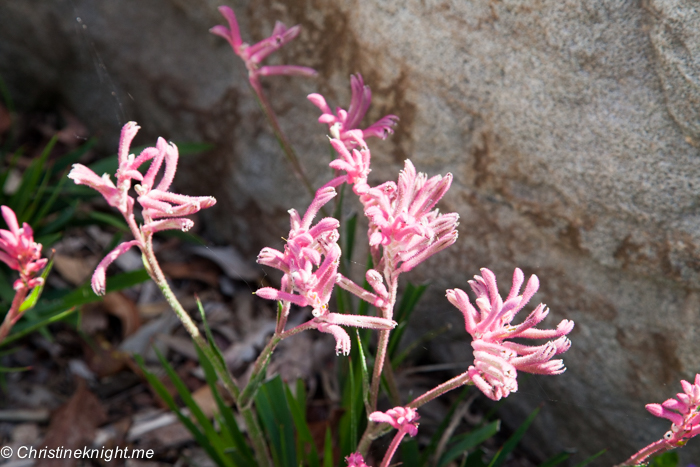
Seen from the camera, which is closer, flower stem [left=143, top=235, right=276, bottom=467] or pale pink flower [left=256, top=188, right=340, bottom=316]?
pale pink flower [left=256, top=188, right=340, bottom=316]

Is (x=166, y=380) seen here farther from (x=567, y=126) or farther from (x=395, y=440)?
(x=567, y=126)

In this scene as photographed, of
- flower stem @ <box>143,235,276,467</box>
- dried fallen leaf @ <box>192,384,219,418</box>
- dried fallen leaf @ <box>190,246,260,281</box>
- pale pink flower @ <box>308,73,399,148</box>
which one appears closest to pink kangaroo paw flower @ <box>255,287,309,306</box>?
flower stem @ <box>143,235,276,467</box>

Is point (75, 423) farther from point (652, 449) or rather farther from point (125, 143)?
point (652, 449)

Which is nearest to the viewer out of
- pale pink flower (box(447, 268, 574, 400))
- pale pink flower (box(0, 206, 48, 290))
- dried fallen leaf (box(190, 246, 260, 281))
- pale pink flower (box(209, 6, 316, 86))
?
pale pink flower (box(447, 268, 574, 400))

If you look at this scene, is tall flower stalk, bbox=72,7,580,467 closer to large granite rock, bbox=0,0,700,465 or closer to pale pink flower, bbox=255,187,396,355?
pale pink flower, bbox=255,187,396,355

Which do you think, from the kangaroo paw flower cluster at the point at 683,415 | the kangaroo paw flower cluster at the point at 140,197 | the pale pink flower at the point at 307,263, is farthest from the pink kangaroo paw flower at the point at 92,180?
the kangaroo paw flower cluster at the point at 683,415

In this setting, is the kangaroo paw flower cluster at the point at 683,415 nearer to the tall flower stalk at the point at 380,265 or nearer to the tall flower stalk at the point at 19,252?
the tall flower stalk at the point at 380,265
